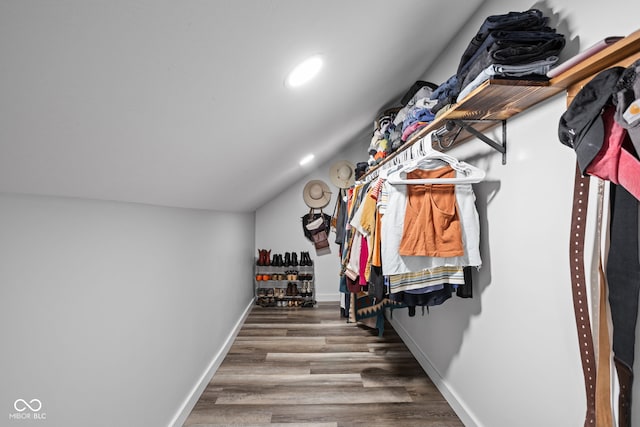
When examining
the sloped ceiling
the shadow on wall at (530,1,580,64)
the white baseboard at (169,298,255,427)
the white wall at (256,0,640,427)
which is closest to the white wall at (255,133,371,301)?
the white baseboard at (169,298,255,427)

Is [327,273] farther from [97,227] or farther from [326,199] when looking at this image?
[97,227]

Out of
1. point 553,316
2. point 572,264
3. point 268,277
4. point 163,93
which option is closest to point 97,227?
point 163,93

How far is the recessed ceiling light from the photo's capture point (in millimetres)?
1146

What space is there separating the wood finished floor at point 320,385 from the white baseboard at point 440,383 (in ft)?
0.13

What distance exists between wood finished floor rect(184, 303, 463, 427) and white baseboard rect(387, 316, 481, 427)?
1.5 inches

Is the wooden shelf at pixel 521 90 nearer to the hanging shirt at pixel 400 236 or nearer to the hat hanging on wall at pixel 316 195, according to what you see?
the hanging shirt at pixel 400 236

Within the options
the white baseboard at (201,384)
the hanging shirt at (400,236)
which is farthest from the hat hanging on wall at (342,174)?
the hanging shirt at (400,236)

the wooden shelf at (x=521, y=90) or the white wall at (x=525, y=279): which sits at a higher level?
the wooden shelf at (x=521, y=90)

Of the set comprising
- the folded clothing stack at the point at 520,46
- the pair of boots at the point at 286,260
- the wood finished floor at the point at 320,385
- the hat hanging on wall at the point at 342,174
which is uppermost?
the hat hanging on wall at the point at 342,174

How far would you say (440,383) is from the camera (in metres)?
2.11

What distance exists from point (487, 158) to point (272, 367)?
2.18 meters

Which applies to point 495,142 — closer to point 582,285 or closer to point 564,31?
point 564,31

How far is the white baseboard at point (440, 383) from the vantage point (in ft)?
5.76

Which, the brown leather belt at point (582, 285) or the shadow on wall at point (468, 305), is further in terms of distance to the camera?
the shadow on wall at point (468, 305)
